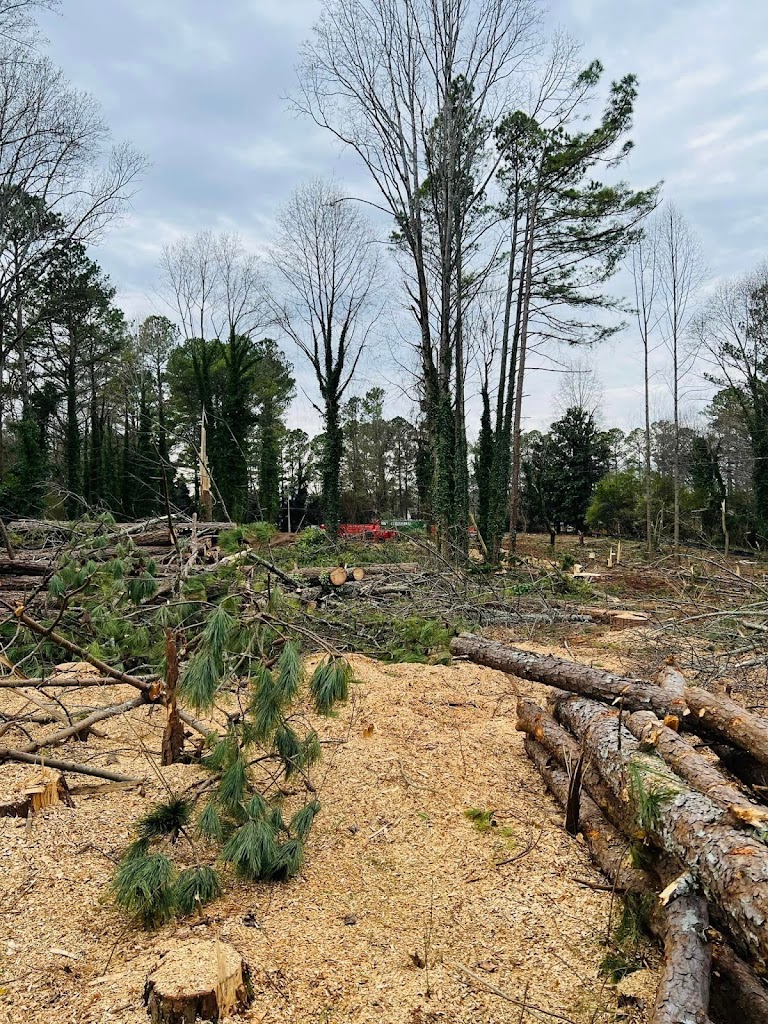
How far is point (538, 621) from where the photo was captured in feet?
27.3

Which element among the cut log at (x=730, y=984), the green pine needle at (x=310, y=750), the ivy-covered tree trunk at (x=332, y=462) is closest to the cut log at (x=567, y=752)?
the cut log at (x=730, y=984)

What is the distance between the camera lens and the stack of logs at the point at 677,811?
163cm

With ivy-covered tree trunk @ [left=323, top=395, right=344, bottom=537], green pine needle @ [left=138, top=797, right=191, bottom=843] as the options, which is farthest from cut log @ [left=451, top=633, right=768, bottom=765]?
ivy-covered tree trunk @ [left=323, top=395, right=344, bottom=537]

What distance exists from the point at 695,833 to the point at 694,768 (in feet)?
1.57

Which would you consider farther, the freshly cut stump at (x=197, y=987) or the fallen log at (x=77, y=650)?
the fallen log at (x=77, y=650)

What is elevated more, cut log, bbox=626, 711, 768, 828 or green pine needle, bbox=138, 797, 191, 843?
cut log, bbox=626, 711, 768, 828

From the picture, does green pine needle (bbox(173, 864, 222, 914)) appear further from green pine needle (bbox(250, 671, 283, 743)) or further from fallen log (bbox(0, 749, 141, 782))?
fallen log (bbox(0, 749, 141, 782))

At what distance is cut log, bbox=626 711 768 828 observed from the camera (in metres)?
1.92

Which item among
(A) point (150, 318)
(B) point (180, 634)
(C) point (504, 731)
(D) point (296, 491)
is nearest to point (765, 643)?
(C) point (504, 731)

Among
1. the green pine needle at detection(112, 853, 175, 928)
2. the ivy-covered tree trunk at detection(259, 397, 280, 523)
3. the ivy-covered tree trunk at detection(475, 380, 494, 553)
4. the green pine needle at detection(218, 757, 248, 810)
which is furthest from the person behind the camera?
the ivy-covered tree trunk at detection(259, 397, 280, 523)

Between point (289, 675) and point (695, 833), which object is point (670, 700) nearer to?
point (695, 833)

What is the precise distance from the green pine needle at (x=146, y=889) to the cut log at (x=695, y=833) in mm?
1569

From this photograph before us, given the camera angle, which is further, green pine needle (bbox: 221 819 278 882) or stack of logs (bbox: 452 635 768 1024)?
green pine needle (bbox: 221 819 278 882)

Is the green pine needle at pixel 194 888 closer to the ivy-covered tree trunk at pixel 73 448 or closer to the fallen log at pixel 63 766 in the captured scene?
the fallen log at pixel 63 766
